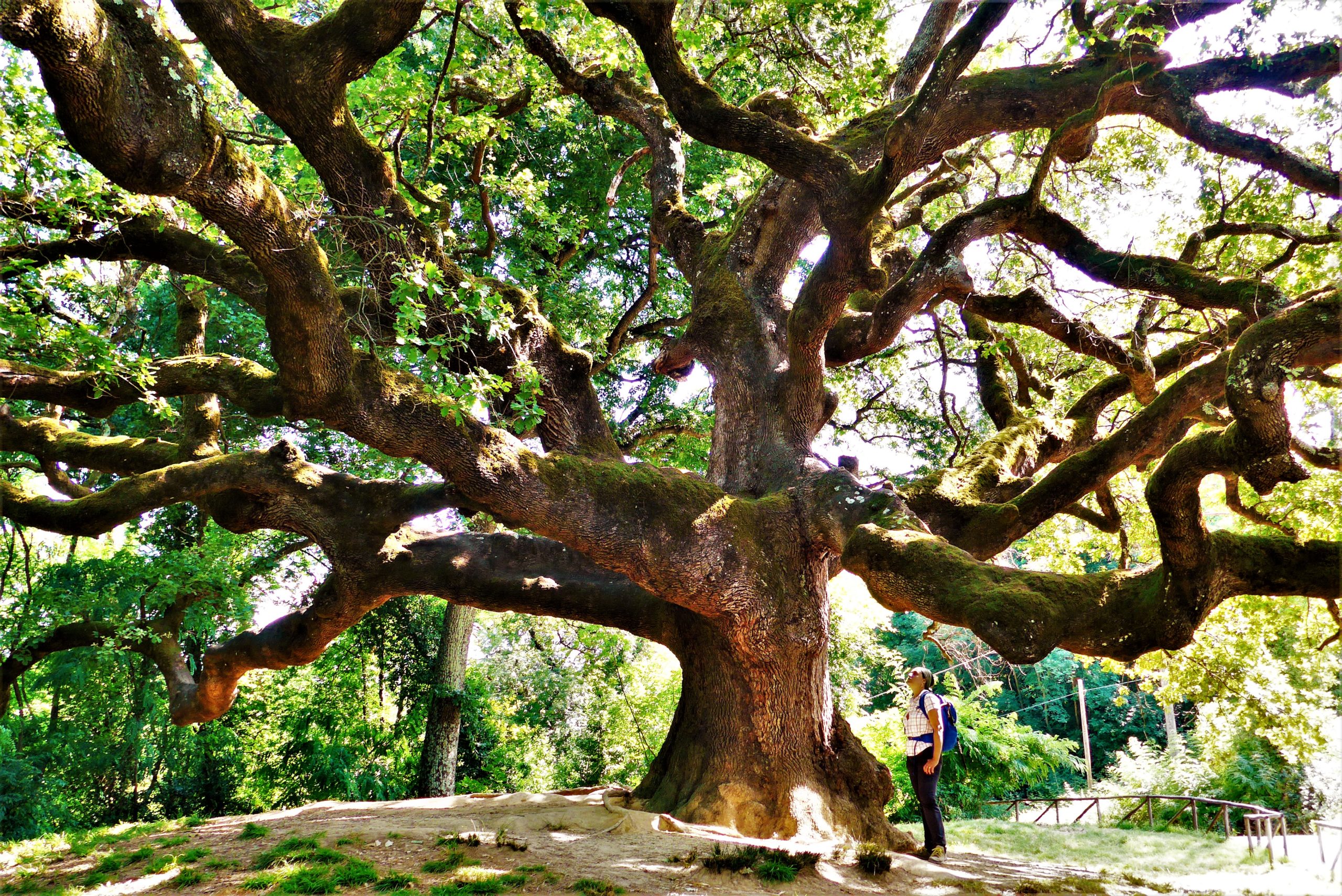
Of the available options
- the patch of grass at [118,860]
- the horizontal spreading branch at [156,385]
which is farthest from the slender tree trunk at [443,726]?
the horizontal spreading branch at [156,385]

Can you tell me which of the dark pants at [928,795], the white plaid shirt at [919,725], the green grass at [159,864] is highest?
the white plaid shirt at [919,725]

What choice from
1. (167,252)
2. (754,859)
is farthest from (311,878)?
(167,252)

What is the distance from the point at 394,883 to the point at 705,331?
19.3 ft

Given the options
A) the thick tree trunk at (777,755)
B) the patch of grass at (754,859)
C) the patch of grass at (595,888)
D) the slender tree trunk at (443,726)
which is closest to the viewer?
the patch of grass at (595,888)

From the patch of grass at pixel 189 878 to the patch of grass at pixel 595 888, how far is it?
8.51ft

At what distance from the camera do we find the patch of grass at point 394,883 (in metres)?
4.80

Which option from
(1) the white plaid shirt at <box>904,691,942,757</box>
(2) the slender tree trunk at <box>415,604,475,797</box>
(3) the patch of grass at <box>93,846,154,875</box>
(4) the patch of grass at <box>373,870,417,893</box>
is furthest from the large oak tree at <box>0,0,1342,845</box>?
(2) the slender tree trunk at <box>415,604,475,797</box>

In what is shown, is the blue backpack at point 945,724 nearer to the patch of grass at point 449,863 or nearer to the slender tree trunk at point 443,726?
the patch of grass at point 449,863

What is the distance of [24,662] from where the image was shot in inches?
354

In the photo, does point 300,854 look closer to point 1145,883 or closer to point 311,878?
point 311,878

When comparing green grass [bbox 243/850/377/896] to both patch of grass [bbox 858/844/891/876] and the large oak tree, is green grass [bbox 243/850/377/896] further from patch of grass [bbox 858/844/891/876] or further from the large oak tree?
patch of grass [bbox 858/844/891/876]

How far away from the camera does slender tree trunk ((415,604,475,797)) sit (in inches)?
483

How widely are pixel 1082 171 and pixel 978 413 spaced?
5.10 m

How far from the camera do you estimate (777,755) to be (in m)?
6.78
